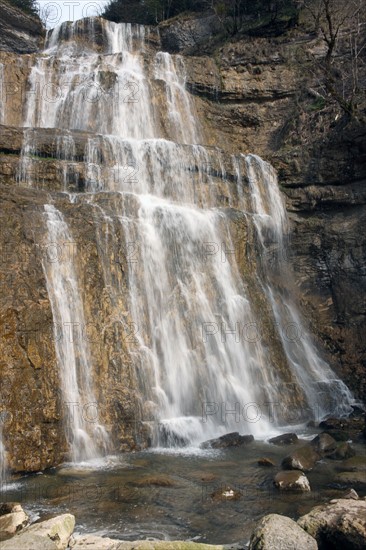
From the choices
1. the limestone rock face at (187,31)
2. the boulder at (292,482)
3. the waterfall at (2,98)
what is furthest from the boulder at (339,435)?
the limestone rock face at (187,31)

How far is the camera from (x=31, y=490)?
370 inches

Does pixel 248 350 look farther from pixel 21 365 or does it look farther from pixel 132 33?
pixel 132 33

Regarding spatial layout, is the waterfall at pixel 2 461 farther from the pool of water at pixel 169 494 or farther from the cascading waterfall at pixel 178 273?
the cascading waterfall at pixel 178 273

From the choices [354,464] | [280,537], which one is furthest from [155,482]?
[354,464]

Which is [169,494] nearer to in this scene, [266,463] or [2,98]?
[266,463]

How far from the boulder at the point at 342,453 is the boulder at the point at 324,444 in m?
0.18

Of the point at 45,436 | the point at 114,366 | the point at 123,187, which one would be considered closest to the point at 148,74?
the point at 123,187

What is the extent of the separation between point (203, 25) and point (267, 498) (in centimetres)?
3116

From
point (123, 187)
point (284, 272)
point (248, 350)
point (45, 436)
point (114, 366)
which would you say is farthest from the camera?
point (284, 272)

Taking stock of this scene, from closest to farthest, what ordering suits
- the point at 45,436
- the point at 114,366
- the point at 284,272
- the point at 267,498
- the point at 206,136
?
1. the point at 267,498
2. the point at 45,436
3. the point at 114,366
4. the point at 284,272
5. the point at 206,136

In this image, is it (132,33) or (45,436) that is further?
(132,33)

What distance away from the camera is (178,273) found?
1605 centimetres

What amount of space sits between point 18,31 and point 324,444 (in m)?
30.1

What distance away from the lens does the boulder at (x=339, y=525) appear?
6.79 meters
